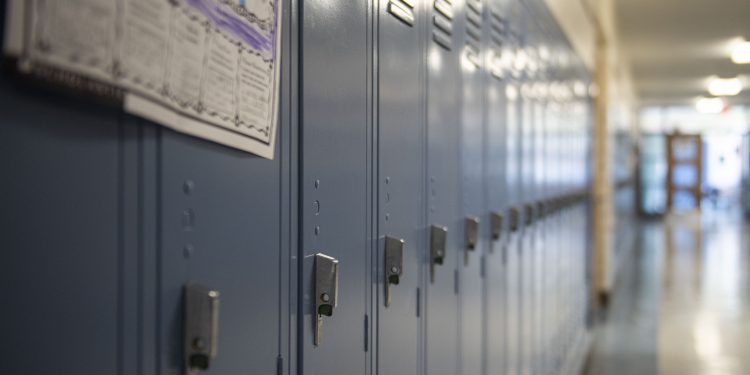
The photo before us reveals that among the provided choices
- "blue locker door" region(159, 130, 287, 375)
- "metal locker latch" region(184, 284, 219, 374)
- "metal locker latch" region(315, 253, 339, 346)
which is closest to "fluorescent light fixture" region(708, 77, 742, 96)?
"metal locker latch" region(315, 253, 339, 346)

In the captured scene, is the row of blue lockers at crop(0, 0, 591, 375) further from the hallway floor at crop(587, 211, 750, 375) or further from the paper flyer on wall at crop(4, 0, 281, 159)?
the hallway floor at crop(587, 211, 750, 375)

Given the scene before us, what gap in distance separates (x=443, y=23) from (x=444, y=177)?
1.52 ft

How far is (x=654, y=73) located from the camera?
16.3 metres

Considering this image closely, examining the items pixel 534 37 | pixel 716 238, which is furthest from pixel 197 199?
pixel 716 238

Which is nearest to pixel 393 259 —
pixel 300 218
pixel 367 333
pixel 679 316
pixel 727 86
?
pixel 367 333

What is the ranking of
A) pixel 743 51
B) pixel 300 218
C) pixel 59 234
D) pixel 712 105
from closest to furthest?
pixel 59 234 → pixel 300 218 → pixel 743 51 → pixel 712 105

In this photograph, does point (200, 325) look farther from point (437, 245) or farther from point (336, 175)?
point (437, 245)

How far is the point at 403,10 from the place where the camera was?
1.85 metres

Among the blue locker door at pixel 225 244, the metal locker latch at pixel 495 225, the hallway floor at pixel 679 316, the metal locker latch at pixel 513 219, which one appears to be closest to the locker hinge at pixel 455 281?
the metal locker latch at pixel 495 225

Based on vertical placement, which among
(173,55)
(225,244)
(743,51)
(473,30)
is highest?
(743,51)

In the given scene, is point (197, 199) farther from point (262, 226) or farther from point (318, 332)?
point (318, 332)

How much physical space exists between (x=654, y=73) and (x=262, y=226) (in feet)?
54.3

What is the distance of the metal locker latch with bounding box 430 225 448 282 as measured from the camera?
214 cm

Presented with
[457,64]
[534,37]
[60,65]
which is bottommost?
[60,65]
